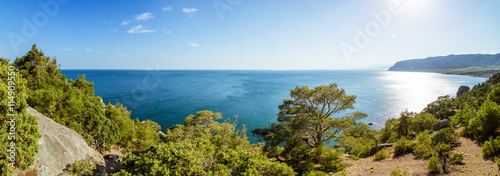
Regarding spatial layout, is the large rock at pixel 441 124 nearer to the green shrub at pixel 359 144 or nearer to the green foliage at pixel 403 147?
the green shrub at pixel 359 144

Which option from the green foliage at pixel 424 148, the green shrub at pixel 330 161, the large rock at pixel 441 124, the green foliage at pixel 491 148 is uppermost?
the green foliage at pixel 491 148

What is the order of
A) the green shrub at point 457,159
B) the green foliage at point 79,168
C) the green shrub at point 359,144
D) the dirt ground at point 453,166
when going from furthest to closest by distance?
the green shrub at point 359,144 → the green shrub at point 457,159 → the green foliage at point 79,168 → the dirt ground at point 453,166

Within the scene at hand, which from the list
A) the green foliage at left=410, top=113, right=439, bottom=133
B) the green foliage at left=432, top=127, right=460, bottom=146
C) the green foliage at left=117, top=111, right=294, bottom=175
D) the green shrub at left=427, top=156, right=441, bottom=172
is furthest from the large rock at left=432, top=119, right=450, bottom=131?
the green foliage at left=117, top=111, right=294, bottom=175

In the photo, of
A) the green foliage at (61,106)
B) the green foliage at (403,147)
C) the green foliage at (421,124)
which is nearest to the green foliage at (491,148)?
the green foliage at (403,147)

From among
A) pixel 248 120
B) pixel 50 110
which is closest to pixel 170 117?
pixel 248 120

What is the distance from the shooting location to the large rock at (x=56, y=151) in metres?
11.1

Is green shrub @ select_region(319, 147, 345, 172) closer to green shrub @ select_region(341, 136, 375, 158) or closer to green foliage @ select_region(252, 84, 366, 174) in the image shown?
green foliage @ select_region(252, 84, 366, 174)

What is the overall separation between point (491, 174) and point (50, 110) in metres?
35.4

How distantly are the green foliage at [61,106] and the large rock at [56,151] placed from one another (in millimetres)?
5554

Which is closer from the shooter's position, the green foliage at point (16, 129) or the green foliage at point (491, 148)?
the green foliage at point (16, 129)

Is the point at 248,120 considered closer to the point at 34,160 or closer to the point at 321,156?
the point at 321,156

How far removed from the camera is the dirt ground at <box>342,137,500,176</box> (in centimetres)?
1155

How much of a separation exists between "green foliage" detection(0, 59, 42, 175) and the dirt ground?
22.6m

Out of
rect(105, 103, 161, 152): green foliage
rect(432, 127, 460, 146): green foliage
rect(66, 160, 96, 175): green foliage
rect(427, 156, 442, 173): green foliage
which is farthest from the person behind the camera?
rect(105, 103, 161, 152): green foliage
